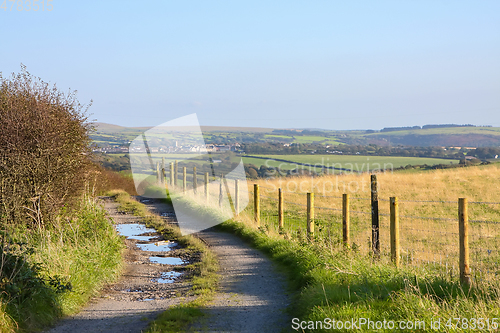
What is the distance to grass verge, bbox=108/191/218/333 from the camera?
5.95 meters

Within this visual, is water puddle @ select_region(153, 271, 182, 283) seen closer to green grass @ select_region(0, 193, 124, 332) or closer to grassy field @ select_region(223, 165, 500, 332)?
green grass @ select_region(0, 193, 124, 332)

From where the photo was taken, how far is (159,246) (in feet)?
41.7

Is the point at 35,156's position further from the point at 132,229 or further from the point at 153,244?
the point at 132,229

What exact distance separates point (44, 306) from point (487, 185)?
31342mm

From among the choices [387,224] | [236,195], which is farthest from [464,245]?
[387,224]

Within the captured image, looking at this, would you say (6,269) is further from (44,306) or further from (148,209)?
(148,209)

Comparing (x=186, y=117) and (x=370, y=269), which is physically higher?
(x=186, y=117)

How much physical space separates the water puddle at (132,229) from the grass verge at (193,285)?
351mm

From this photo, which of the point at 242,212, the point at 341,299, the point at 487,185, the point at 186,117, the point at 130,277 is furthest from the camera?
the point at 487,185

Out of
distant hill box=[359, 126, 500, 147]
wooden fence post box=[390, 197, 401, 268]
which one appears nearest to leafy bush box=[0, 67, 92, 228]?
wooden fence post box=[390, 197, 401, 268]

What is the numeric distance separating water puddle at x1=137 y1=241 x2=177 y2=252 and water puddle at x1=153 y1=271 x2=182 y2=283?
262cm

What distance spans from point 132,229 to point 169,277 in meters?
6.75

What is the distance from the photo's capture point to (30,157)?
340 inches

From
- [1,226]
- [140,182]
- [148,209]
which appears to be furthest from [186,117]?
[140,182]
